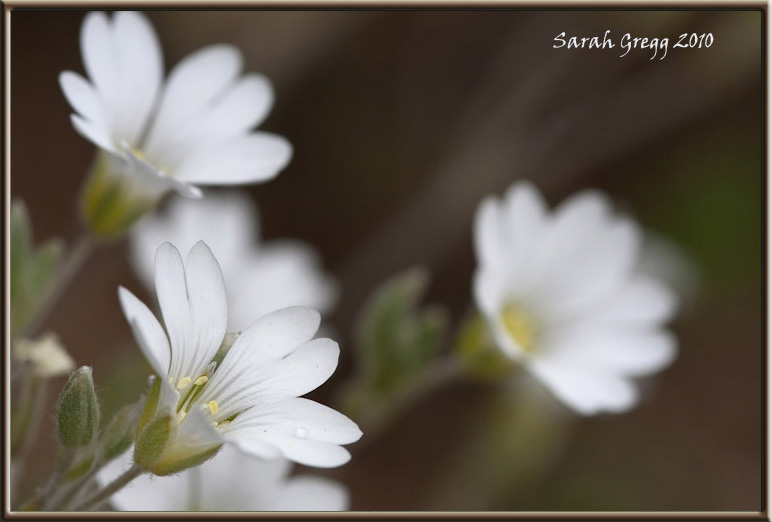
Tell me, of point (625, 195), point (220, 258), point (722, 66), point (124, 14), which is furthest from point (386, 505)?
point (124, 14)

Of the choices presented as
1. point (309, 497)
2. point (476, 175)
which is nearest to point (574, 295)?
point (309, 497)

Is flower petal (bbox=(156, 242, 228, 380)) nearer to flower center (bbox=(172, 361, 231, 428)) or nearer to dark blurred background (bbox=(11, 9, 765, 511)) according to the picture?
flower center (bbox=(172, 361, 231, 428))

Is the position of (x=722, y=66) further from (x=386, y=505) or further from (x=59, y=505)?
(x=59, y=505)

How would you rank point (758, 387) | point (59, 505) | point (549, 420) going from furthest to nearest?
point (758, 387) → point (549, 420) → point (59, 505)

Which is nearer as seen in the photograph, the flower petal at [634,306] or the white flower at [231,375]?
the white flower at [231,375]

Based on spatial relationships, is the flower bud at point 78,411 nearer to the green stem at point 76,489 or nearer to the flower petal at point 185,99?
the green stem at point 76,489

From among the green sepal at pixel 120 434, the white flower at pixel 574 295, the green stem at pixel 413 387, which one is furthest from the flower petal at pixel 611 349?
the green sepal at pixel 120 434
